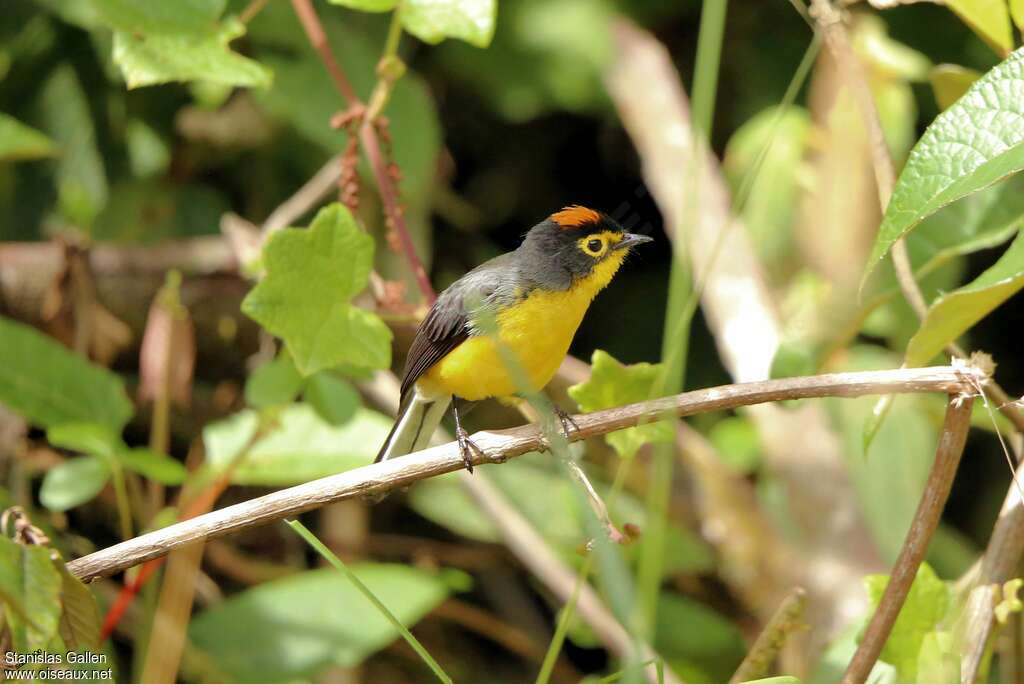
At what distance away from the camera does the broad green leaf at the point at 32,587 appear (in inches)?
65.6

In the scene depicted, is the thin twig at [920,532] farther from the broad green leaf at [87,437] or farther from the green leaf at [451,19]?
the broad green leaf at [87,437]

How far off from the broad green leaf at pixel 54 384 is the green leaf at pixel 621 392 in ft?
4.39

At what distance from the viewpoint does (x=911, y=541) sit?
6.30ft

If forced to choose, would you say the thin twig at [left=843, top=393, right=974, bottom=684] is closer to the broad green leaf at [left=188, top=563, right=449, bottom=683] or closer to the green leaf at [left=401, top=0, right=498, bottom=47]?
the green leaf at [left=401, top=0, right=498, bottom=47]

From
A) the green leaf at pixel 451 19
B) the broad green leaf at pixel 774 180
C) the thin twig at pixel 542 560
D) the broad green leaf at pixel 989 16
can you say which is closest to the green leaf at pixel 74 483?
the thin twig at pixel 542 560

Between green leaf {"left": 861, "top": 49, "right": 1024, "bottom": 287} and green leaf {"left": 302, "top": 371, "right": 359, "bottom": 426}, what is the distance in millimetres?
1394

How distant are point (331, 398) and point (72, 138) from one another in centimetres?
197

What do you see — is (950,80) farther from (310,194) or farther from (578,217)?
(310,194)

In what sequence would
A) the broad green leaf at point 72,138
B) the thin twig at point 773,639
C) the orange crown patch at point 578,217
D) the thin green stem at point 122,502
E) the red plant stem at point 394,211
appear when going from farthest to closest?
1. the broad green leaf at point 72,138
2. the orange crown patch at point 578,217
3. the thin green stem at point 122,502
4. the red plant stem at point 394,211
5. the thin twig at point 773,639

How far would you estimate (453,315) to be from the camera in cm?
283

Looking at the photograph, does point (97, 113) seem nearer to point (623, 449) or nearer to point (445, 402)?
point (445, 402)

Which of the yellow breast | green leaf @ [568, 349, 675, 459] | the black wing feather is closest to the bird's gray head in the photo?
the yellow breast

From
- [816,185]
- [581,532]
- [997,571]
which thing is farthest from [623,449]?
[816,185]

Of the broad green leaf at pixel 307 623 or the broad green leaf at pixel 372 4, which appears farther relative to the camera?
the broad green leaf at pixel 307 623
